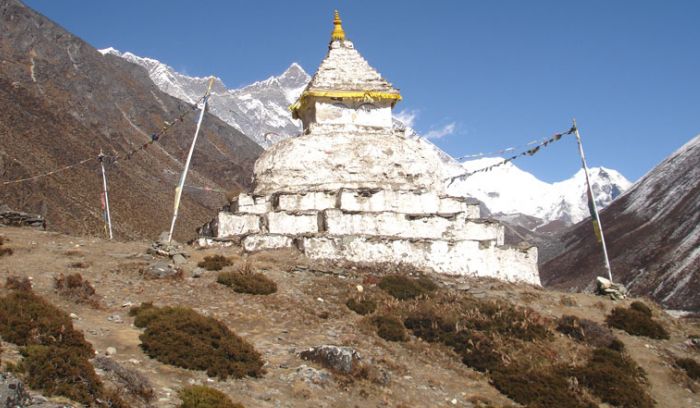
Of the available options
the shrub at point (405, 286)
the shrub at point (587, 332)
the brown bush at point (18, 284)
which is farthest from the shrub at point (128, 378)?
the shrub at point (587, 332)

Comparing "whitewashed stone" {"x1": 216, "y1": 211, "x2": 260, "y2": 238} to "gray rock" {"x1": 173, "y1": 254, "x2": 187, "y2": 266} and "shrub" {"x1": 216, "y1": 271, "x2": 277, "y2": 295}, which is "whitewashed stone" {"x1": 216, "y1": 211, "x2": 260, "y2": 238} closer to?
"gray rock" {"x1": 173, "y1": 254, "x2": 187, "y2": 266}

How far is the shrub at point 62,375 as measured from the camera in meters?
10.5

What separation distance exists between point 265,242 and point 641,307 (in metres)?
12.3

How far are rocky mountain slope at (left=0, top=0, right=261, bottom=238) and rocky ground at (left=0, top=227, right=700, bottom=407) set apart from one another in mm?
38491

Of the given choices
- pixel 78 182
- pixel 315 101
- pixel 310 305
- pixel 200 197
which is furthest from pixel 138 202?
pixel 310 305

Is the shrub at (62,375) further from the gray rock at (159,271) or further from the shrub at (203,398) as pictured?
the gray rock at (159,271)

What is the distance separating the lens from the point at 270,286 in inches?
765

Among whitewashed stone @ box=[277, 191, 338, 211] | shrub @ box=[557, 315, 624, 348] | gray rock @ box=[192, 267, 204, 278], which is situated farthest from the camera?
whitewashed stone @ box=[277, 191, 338, 211]

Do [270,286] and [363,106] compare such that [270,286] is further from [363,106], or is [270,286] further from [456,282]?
[363,106]

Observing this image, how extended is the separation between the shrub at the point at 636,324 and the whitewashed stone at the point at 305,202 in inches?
416

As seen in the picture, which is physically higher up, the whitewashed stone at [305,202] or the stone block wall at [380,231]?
the whitewashed stone at [305,202]

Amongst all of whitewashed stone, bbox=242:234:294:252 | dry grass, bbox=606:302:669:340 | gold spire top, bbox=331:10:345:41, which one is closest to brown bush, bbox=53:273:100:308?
whitewashed stone, bbox=242:234:294:252

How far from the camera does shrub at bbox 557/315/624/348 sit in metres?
19.4

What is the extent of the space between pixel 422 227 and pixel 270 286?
804 centimetres
